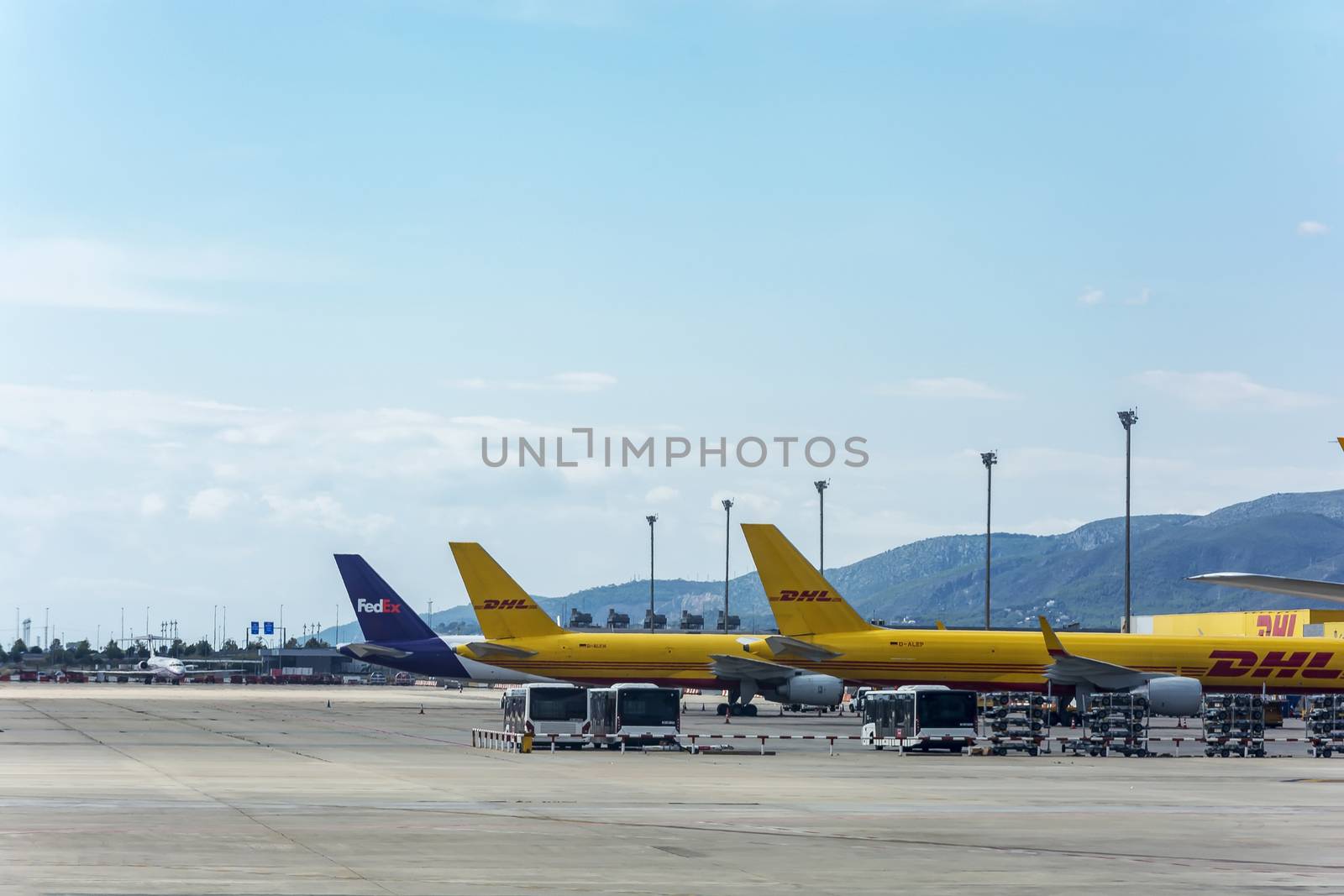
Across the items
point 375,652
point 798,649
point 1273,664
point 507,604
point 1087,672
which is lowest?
point 375,652

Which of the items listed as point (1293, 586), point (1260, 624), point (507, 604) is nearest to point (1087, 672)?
point (507, 604)

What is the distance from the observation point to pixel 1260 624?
102 meters

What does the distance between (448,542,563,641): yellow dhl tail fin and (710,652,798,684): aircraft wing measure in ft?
28.1

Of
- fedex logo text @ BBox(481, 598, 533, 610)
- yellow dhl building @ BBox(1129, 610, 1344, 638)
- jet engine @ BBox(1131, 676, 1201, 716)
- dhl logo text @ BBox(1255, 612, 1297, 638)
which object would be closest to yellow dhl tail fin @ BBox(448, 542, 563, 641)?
fedex logo text @ BBox(481, 598, 533, 610)

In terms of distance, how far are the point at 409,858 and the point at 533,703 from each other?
1193 inches

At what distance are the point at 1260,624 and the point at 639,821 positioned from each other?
8218 centimetres

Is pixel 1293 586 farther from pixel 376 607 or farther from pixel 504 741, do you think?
pixel 376 607

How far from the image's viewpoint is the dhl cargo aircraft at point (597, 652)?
77.0m

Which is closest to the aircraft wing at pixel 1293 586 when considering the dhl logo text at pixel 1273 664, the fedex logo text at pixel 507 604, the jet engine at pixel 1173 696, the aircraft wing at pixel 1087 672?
the aircraft wing at pixel 1087 672

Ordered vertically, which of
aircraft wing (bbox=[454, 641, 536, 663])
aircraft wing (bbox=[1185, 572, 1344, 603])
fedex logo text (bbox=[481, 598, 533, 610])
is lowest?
aircraft wing (bbox=[454, 641, 536, 663])

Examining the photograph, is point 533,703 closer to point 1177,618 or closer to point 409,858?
point 409,858

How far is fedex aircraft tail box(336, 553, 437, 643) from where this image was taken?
87.2m

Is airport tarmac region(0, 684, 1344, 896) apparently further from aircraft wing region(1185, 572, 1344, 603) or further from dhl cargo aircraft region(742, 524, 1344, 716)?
dhl cargo aircraft region(742, 524, 1344, 716)

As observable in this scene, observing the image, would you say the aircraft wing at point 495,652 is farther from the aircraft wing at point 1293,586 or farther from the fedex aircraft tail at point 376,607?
the aircraft wing at point 1293,586
